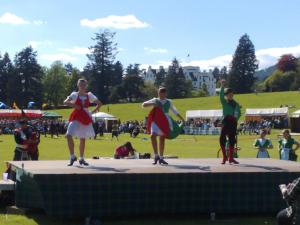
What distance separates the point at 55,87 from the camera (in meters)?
139

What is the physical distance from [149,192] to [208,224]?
1.29 metres

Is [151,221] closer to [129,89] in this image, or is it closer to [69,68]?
[129,89]

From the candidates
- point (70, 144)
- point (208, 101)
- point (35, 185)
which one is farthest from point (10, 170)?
point (208, 101)

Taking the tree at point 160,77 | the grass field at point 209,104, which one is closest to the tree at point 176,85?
the tree at point 160,77

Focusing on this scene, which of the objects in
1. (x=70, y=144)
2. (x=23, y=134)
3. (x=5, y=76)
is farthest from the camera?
(x=5, y=76)

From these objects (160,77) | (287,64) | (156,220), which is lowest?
(156,220)

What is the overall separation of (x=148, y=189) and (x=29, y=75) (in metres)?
122

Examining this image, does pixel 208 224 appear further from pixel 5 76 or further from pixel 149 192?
pixel 5 76

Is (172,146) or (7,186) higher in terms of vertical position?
(7,186)

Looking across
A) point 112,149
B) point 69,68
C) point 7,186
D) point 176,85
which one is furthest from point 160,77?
point 7,186

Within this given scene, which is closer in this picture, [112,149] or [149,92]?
[112,149]

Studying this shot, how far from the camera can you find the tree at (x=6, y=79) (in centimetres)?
12456

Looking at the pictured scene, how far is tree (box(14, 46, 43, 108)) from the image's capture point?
126938 millimetres

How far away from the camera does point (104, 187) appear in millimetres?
11000
